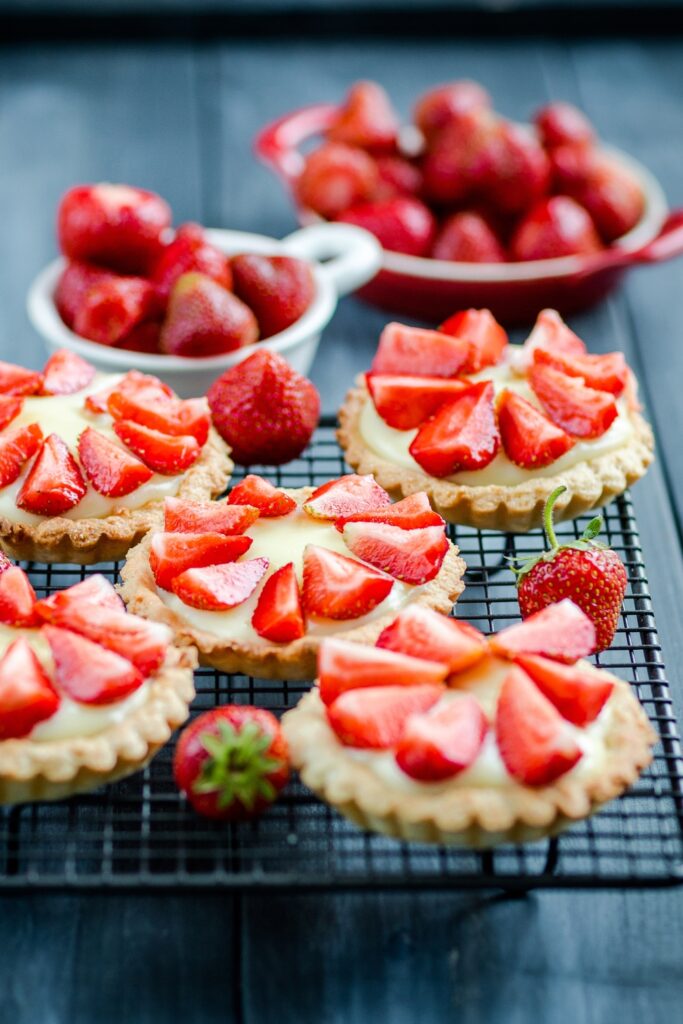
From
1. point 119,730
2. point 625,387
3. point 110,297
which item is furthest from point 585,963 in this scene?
point 110,297

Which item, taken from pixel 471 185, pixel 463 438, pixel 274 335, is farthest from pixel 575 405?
pixel 471 185

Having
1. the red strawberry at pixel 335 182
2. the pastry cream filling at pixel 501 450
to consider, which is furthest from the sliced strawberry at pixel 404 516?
the red strawberry at pixel 335 182

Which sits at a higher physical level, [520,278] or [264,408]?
[264,408]

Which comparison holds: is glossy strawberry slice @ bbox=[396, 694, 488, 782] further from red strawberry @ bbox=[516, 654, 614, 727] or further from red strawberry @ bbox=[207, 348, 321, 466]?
red strawberry @ bbox=[207, 348, 321, 466]

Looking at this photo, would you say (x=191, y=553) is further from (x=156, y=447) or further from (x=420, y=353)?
(x=420, y=353)

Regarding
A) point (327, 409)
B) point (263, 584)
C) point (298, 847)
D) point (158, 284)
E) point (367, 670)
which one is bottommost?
point (327, 409)

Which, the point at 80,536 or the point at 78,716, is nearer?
the point at 78,716

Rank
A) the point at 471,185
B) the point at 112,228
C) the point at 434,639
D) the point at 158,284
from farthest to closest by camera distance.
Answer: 1. the point at 471,185
2. the point at 112,228
3. the point at 158,284
4. the point at 434,639
